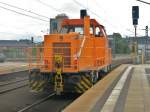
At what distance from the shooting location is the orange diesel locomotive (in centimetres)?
1941

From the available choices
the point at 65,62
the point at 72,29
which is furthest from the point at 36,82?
the point at 72,29

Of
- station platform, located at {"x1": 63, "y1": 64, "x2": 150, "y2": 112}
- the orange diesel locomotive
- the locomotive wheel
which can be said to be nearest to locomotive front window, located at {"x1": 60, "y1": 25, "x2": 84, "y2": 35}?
the orange diesel locomotive

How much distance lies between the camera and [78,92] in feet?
64.0

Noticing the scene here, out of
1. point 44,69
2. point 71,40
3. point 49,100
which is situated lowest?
point 49,100

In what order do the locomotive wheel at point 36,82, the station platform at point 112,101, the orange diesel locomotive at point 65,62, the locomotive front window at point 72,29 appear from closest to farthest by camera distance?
the station platform at point 112,101
the orange diesel locomotive at point 65,62
the locomotive wheel at point 36,82
the locomotive front window at point 72,29

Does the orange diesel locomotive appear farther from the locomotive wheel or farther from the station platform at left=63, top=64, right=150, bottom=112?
the station platform at left=63, top=64, right=150, bottom=112

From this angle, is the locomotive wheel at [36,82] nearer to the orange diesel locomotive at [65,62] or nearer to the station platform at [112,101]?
the orange diesel locomotive at [65,62]

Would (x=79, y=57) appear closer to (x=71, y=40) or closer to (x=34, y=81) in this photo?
(x=71, y=40)

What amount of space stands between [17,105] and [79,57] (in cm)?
412

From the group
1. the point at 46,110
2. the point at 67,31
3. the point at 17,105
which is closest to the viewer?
the point at 46,110

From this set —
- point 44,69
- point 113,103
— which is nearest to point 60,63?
point 44,69

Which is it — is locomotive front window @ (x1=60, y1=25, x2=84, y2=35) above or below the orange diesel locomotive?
above

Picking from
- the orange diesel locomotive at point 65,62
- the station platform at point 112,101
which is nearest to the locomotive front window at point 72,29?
the orange diesel locomotive at point 65,62

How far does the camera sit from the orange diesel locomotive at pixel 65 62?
63.7 feet
